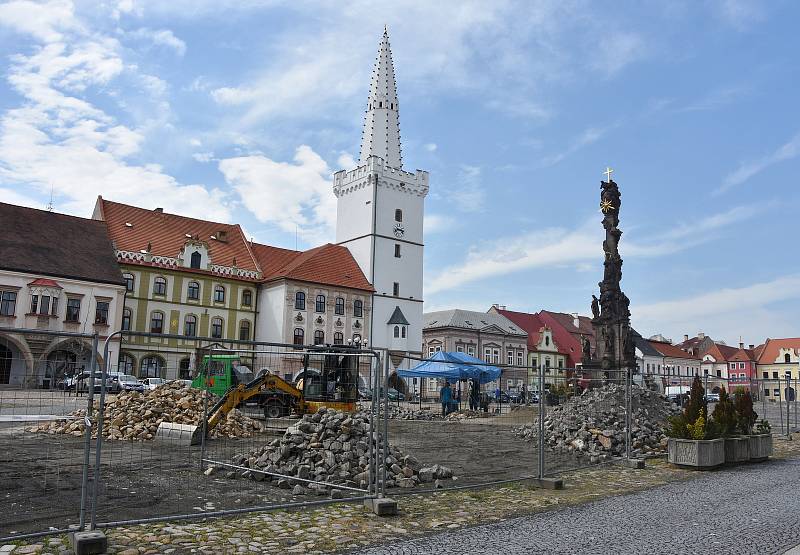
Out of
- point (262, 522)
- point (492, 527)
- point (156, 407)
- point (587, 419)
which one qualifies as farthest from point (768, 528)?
point (156, 407)

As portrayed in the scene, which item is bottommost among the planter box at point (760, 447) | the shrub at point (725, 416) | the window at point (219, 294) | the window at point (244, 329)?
the planter box at point (760, 447)

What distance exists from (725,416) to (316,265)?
4779 centimetres

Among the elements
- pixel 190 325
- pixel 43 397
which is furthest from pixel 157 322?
pixel 43 397

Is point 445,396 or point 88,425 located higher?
point 445,396

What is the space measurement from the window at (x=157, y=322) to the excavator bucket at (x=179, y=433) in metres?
36.3

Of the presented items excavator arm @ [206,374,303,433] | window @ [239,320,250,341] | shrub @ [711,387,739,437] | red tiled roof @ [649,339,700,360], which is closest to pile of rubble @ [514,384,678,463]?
shrub @ [711,387,739,437]

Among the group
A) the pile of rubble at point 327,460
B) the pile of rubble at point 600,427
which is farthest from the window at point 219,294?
the pile of rubble at point 327,460

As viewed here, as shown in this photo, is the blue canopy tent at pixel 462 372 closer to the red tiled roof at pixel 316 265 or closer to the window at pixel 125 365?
the window at pixel 125 365

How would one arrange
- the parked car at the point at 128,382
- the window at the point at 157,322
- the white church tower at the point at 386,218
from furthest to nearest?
the white church tower at the point at 386,218
the window at the point at 157,322
the parked car at the point at 128,382

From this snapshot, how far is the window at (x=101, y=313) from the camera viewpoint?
45469 millimetres

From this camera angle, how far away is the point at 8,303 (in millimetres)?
42281

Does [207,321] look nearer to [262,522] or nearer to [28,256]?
[28,256]

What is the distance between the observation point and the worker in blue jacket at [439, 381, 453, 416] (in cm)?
1307

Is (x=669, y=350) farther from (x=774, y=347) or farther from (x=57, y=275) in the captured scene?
(x=57, y=275)
